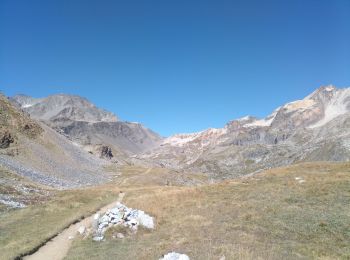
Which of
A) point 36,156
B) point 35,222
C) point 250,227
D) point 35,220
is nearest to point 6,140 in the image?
point 36,156

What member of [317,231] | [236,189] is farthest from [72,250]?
[236,189]

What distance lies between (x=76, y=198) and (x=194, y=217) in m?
27.7

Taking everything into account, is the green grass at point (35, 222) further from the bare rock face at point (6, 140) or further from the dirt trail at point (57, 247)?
the bare rock face at point (6, 140)

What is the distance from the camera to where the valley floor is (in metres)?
24.1

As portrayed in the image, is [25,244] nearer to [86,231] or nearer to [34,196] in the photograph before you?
[86,231]

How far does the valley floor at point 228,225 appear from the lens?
2414 centimetres

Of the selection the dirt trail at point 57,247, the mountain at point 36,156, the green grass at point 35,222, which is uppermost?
the mountain at point 36,156

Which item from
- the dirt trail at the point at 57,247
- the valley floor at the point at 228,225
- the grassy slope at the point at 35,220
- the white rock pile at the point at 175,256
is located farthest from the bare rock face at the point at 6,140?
the white rock pile at the point at 175,256

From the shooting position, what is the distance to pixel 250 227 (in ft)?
96.2

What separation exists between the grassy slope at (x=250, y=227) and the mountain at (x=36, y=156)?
5654 centimetres

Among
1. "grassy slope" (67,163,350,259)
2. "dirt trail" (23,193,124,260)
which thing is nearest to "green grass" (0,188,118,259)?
"dirt trail" (23,193,124,260)

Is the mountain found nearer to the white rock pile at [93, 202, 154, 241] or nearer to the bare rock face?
the bare rock face

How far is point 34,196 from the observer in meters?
59.4

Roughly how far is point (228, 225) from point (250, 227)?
6.41ft
